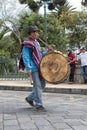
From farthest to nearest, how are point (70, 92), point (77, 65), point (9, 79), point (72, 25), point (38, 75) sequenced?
point (72, 25)
point (9, 79)
point (77, 65)
point (70, 92)
point (38, 75)

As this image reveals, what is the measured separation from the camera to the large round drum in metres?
8.47

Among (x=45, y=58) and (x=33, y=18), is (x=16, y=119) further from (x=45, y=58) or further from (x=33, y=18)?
(x=33, y=18)

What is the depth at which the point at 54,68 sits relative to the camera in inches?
340

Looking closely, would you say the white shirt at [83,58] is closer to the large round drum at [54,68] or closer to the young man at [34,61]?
the large round drum at [54,68]

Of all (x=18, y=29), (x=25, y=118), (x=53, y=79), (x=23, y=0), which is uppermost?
(x=23, y=0)

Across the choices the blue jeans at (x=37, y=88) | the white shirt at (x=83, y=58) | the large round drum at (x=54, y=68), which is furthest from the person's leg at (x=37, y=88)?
the white shirt at (x=83, y=58)

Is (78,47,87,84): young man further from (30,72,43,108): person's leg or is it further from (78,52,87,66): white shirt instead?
(30,72,43,108): person's leg

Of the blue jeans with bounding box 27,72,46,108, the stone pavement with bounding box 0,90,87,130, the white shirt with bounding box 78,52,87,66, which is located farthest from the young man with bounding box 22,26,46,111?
the white shirt with bounding box 78,52,87,66

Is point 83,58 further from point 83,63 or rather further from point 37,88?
point 37,88

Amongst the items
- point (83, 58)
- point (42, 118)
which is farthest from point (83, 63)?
point (42, 118)

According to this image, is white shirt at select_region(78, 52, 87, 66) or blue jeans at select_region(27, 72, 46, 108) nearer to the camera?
blue jeans at select_region(27, 72, 46, 108)

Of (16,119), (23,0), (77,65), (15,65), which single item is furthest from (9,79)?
(23,0)

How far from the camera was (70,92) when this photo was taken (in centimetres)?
1425

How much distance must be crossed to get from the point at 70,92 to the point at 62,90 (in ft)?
1.03
